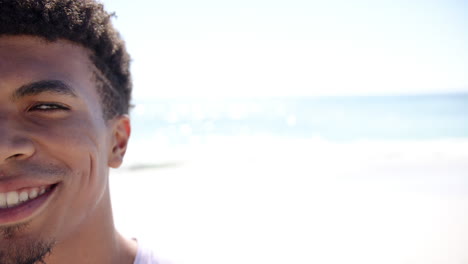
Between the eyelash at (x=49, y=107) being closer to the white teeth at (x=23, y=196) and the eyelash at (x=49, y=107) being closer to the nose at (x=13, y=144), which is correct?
the nose at (x=13, y=144)

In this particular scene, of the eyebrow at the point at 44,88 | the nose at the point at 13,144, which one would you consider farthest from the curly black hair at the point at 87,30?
the nose at the point at 13,144

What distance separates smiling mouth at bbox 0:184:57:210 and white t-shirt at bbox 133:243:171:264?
712mm

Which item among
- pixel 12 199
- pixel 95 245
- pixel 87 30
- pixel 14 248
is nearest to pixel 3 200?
pixel 12 199

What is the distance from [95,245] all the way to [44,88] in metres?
0.78

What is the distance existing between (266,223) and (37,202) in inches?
183

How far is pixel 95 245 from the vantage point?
1745 millimetres

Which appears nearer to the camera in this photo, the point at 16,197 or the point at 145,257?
the point at 16,197

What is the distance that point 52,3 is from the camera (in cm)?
156

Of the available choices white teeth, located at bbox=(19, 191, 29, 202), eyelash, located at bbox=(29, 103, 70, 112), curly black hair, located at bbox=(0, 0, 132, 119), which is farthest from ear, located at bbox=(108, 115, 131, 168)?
white teeth, located at bbox=(19, 191, 29, 202)

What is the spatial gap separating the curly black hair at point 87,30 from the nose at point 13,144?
42 cm

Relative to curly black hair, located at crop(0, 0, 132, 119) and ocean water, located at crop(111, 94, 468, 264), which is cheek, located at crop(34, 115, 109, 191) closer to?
curly black hair, located at crop(0, 0, 132, 119)

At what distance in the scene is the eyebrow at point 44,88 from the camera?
1381mm

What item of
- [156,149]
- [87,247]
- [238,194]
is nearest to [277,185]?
[238,194]

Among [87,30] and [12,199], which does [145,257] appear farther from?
[87,30]
